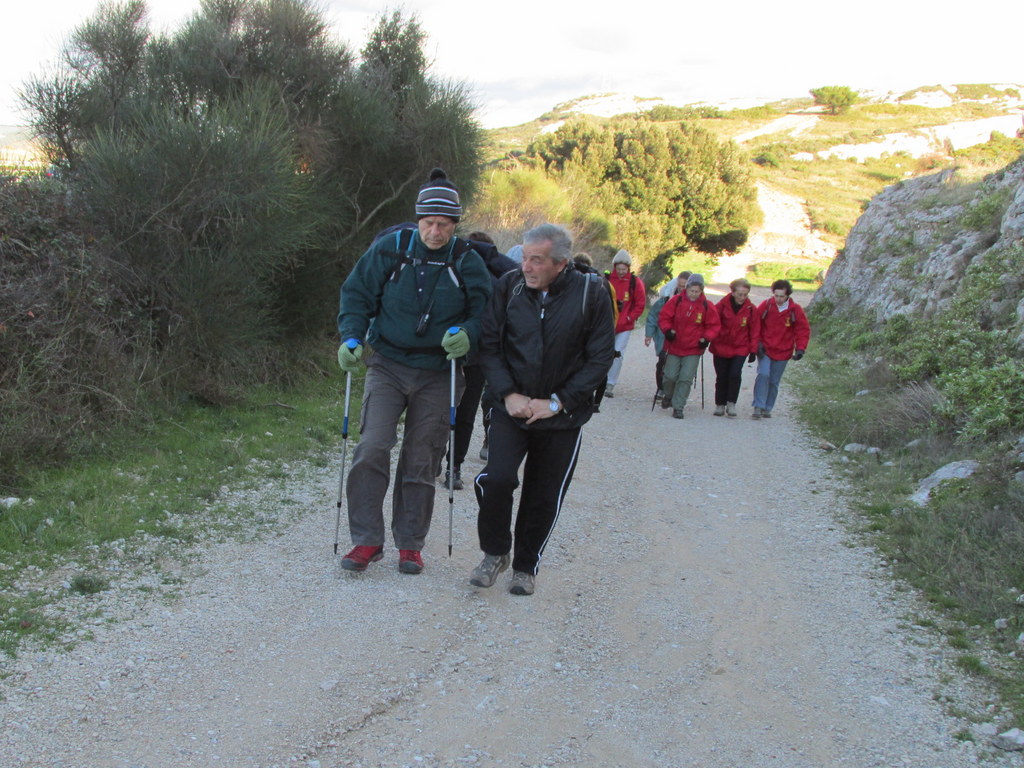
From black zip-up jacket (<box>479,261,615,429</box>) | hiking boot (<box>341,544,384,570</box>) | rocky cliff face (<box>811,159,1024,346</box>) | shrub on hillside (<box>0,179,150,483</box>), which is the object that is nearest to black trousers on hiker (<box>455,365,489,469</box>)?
hiking boot (<box>341,544,384,570</box>)

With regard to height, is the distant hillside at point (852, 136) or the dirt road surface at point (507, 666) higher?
the distant hillside at point (852, 136)

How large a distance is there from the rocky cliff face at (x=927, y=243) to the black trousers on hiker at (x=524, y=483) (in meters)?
6.86

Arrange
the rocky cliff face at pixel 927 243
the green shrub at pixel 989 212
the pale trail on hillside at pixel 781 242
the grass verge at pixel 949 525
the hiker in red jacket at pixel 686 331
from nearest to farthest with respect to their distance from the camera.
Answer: the grass verge at pixel 949 525, the hiker in red jacket at pixel 686 331, the rocky cliff face at pixel 927 243, the green shrub at pixel 989 212, the pale trail on hillside at pixel 781 242

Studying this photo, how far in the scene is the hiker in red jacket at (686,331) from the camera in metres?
11.9

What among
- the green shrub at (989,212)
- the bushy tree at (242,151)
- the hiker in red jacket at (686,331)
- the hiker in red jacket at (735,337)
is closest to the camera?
the bushy tree at (242,151)

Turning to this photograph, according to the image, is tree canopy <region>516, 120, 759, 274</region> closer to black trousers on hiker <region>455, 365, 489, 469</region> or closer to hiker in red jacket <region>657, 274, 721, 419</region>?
hiker in red jacket <region>657, 274, 721, 419</region>

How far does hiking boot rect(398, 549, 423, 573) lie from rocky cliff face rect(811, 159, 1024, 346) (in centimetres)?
737

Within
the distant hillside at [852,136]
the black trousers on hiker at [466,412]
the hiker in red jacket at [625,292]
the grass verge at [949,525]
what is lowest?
the grass verge at [949,525]

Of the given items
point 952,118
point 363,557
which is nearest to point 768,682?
point 363,557

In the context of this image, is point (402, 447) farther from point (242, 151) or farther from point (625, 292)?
point (625, 292)

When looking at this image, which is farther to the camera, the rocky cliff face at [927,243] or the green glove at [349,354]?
the rocky cliff face at [927,243]

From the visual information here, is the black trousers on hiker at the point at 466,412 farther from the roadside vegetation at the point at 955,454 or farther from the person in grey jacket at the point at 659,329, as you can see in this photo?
the person in grey jacket at the point at 659,329

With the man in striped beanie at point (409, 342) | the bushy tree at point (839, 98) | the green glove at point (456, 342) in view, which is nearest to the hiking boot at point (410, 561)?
the man in striped beanie at point (409, 342)

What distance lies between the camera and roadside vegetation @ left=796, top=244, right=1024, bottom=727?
5.27m
